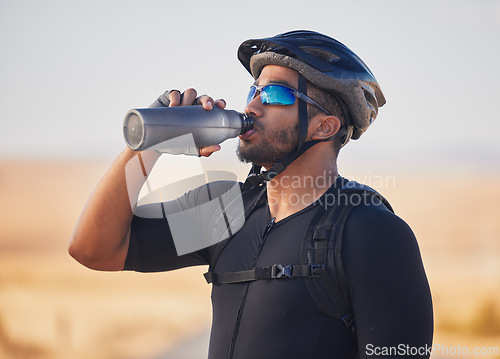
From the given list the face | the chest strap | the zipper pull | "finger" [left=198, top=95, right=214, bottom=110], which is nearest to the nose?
the face

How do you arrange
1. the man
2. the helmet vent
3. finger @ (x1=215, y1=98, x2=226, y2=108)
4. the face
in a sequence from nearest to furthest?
the man → finger @ (x1=215, y1=98, x2=226, y2=108) → the face → the helmet vent

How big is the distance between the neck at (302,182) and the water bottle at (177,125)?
1.61 ft

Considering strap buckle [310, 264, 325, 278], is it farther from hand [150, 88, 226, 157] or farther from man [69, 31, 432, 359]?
hand [150, 88, 226, 157]

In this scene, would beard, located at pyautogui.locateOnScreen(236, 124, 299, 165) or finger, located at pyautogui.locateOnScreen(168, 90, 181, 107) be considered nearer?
finger, located at pyautogui.locateOnScreen(168, 90, 181, 107)

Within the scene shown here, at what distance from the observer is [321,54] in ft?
12.5

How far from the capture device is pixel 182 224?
3.85m

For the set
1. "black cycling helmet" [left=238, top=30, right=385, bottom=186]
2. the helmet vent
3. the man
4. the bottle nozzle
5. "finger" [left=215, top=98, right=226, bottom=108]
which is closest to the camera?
the man

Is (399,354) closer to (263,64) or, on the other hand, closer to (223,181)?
(223,181)

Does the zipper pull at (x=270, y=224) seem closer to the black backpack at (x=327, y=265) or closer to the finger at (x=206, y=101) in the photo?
the black backpack at (x=327, y=265)

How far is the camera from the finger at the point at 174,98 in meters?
3.22

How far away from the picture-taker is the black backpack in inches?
120

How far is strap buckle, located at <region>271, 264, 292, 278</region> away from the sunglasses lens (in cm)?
99

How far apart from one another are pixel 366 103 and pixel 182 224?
1.40 meters

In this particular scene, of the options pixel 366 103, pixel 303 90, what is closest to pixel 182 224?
pixel 303 90
